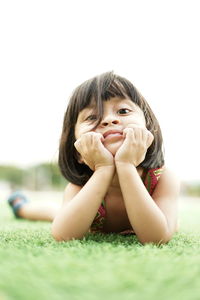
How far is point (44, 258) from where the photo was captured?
36.3 inches

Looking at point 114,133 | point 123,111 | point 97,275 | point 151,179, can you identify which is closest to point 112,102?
point 123,111

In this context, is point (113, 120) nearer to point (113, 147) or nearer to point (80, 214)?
point (113, 147)

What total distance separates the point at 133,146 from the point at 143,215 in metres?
0.29

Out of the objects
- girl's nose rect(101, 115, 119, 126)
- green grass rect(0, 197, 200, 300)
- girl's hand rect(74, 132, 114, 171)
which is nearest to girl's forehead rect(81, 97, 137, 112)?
girl's nose rect(101, 115, 119, 126)

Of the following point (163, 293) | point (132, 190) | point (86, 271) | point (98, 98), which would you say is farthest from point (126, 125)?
point (163, 293)

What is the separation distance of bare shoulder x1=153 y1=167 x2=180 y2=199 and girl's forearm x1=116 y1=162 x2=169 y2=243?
296 millimetres

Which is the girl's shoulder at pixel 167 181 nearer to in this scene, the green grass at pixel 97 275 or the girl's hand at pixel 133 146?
the girl's hand at pixel 133 146

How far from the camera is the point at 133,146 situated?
1436mm

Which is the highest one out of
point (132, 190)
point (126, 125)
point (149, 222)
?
point (126, 125)

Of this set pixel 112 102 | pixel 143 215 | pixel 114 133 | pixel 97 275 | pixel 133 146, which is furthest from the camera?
pixel 112 102

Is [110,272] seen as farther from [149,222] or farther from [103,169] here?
[103,169]

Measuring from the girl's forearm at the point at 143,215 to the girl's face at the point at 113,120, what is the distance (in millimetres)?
226

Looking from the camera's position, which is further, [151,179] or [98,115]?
[151,179]

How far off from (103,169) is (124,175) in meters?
0.11
